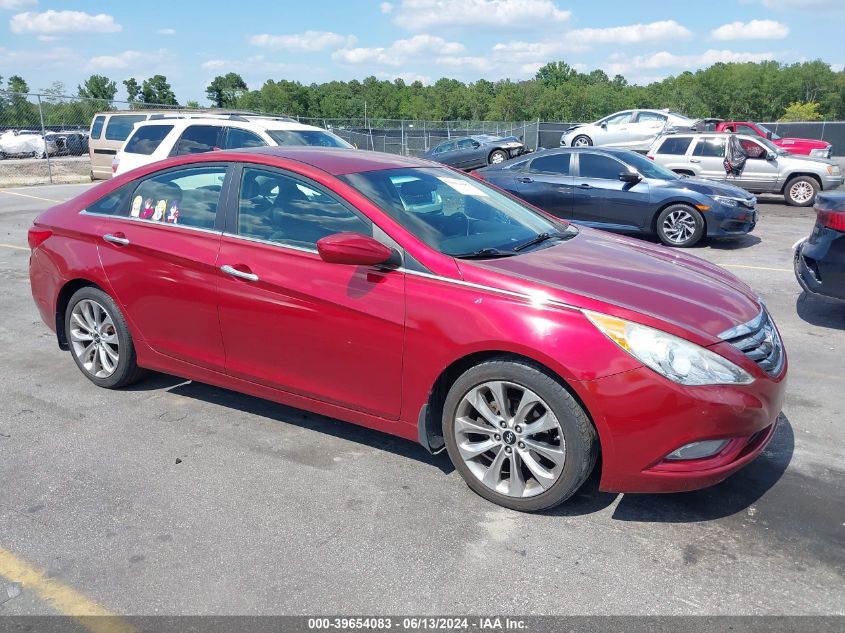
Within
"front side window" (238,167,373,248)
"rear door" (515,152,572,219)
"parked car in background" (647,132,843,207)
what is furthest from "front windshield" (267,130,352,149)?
"parked car in background" (647,132,843,207)

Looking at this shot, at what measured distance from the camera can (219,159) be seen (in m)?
4.34

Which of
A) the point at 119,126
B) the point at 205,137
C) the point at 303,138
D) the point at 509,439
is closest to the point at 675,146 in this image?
the point at 303,138

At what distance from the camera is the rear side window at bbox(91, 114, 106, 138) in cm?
1822

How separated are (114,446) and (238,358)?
856mm

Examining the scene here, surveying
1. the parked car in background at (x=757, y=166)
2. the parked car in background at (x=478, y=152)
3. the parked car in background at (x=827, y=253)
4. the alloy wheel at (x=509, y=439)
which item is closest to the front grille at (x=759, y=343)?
the alloy wheel at (x=509, y=439)

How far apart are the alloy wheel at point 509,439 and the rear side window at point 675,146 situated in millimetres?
14599

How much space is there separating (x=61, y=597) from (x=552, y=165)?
10140 mm

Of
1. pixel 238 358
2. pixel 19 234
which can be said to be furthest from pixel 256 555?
pixel 19 234

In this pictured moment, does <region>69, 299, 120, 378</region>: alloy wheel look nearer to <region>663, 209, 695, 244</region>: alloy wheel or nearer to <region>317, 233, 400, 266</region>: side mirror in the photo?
<region>317, 233, 400, 266</region>: side mirror

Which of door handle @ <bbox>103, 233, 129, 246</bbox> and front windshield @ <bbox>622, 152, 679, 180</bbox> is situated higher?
front windshield @ <bbox>622, 152, 679, 180</bbox>

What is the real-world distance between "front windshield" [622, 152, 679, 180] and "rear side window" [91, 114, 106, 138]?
13.4 m

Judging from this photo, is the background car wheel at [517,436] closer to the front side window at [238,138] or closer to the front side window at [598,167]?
the front side window at [238,138]

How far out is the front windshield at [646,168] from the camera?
11117 mm

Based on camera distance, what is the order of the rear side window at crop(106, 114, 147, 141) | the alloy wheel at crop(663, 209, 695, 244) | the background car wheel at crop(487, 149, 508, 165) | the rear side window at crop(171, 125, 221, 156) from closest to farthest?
the alloy wheel at crop(663, 209, 695, 244), the rear side window at crop(171, 125, 221, 156), the rear side window at crop(106, 114, 147, 141), the background car wheel at crop(487, 149, 508, 165)
